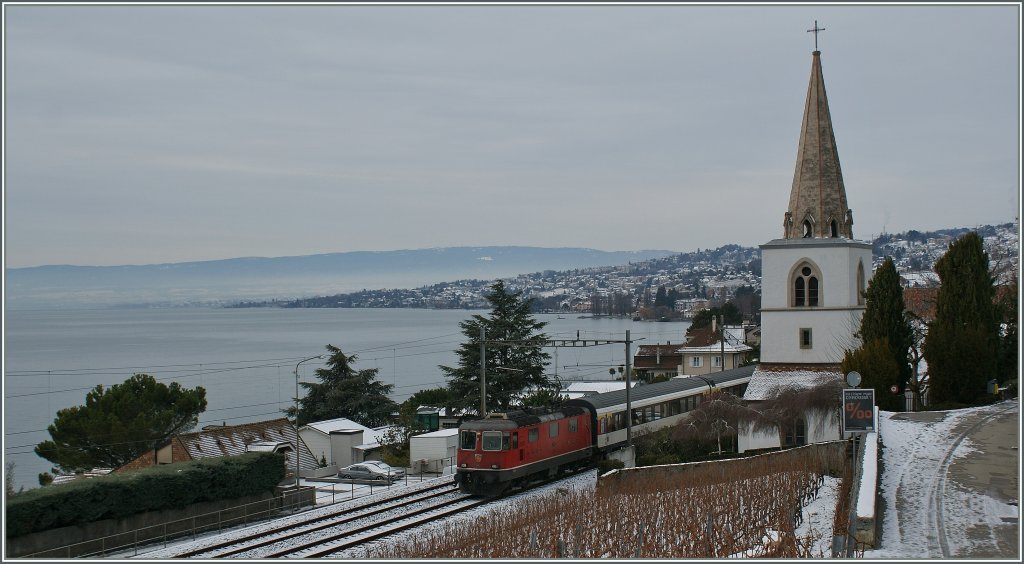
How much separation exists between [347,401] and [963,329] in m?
33.5

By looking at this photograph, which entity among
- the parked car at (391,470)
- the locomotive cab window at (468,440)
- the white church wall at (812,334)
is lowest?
the parked car at (391,470)

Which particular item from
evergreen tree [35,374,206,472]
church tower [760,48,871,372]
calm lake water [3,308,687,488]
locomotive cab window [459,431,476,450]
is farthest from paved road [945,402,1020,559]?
evergreen tree [35,374,206,472]

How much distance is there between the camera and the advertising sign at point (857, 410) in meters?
20.4

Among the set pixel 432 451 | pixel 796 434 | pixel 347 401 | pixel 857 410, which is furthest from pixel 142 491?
pixel 347 401

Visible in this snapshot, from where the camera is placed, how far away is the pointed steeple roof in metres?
38.6

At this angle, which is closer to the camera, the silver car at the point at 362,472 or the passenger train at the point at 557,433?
the passenger train at the point at 557,433

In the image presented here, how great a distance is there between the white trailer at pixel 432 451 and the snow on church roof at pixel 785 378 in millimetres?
11276

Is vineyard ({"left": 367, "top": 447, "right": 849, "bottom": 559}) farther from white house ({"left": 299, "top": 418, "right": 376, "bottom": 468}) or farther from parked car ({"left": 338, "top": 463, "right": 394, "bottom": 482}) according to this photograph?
white house ({"left": 299, "top": 418, "right": 376, "bottom": 468})

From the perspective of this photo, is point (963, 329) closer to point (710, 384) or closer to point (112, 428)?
point (710, 384)

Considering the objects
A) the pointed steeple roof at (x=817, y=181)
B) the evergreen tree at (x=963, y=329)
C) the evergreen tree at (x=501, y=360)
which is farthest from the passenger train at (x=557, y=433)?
the evergreen tree at (x=963, y=329)

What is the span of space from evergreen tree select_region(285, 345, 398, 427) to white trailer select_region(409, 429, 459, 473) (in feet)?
58.7

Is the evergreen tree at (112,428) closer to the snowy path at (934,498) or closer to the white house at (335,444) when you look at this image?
the white house at (335,444)

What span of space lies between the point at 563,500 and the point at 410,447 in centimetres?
1347

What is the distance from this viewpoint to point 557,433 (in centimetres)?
3262
